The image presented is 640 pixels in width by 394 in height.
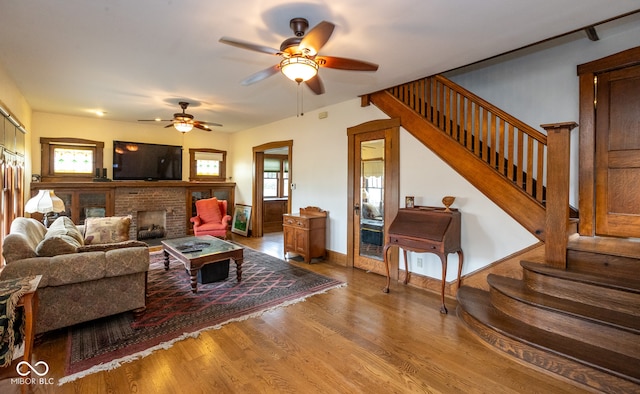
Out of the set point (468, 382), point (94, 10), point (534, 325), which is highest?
point (94, 10)

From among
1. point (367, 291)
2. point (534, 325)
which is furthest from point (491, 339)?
point (367, 291)

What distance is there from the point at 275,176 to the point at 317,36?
6.78m

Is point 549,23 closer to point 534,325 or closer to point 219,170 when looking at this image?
point 534,325

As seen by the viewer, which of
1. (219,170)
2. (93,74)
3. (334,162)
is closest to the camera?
(93,74)

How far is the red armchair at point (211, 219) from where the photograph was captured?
5.92 metres

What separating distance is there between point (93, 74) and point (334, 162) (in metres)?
3.50

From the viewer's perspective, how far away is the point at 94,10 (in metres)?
2.31

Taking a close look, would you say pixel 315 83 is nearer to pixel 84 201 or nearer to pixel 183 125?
pixel 183 125

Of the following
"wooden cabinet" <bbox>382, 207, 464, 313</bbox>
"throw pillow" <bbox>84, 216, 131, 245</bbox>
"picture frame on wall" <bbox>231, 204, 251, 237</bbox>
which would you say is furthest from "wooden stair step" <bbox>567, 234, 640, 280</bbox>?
"picture frame on wall" <bbox>231, 204, 251, 237</bbox>

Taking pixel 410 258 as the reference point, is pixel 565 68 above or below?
above

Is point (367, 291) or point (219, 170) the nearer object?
point (367, 291)

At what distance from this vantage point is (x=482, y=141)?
A: 360 cm

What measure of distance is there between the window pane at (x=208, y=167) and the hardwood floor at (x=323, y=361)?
5.49 metres

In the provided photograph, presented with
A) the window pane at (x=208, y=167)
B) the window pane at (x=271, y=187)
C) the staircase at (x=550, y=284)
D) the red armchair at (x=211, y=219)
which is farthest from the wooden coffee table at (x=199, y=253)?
the window pane at (x=271, y=187)
